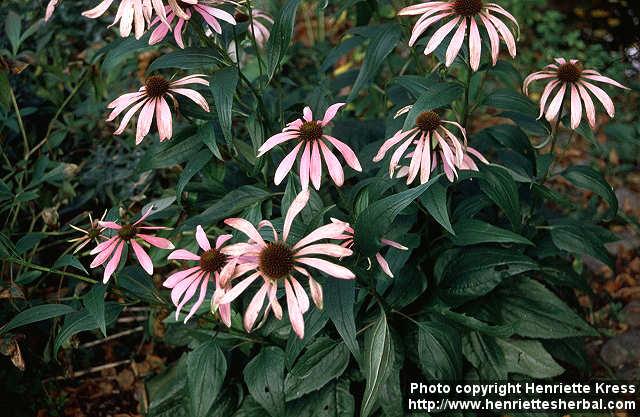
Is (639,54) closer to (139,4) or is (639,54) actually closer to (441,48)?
(441,48)

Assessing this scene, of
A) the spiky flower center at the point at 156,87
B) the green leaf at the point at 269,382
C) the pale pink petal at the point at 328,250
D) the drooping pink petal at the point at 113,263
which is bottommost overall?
the green leaf at the point at 269,382

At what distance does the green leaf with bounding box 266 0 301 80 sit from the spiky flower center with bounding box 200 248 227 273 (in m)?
0.55

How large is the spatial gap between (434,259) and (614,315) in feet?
3.39

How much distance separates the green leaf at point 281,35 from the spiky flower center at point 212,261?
55 centimetres

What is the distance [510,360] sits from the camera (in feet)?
7.17

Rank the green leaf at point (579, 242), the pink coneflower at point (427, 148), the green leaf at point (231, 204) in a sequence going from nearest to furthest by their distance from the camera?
the pink coneflower at point (427, 148) < the green leaf at point (231, 204) < the green leaf at point (579, 242)

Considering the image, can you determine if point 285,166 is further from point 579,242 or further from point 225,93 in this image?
point 579,242

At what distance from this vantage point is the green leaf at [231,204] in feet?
6.56

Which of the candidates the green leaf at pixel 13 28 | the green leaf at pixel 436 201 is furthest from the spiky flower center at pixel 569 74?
the green leaf at pixel 13 28

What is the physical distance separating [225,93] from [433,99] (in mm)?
552

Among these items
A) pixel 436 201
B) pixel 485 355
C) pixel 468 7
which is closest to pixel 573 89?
pixel 468 7

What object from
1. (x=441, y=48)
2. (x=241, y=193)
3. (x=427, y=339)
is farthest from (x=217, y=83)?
(x=427, y=339)

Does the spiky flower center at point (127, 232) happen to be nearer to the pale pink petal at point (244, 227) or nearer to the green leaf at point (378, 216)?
the pale pink petal at point (244, 227)

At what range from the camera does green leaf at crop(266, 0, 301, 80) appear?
1869 millimetres
